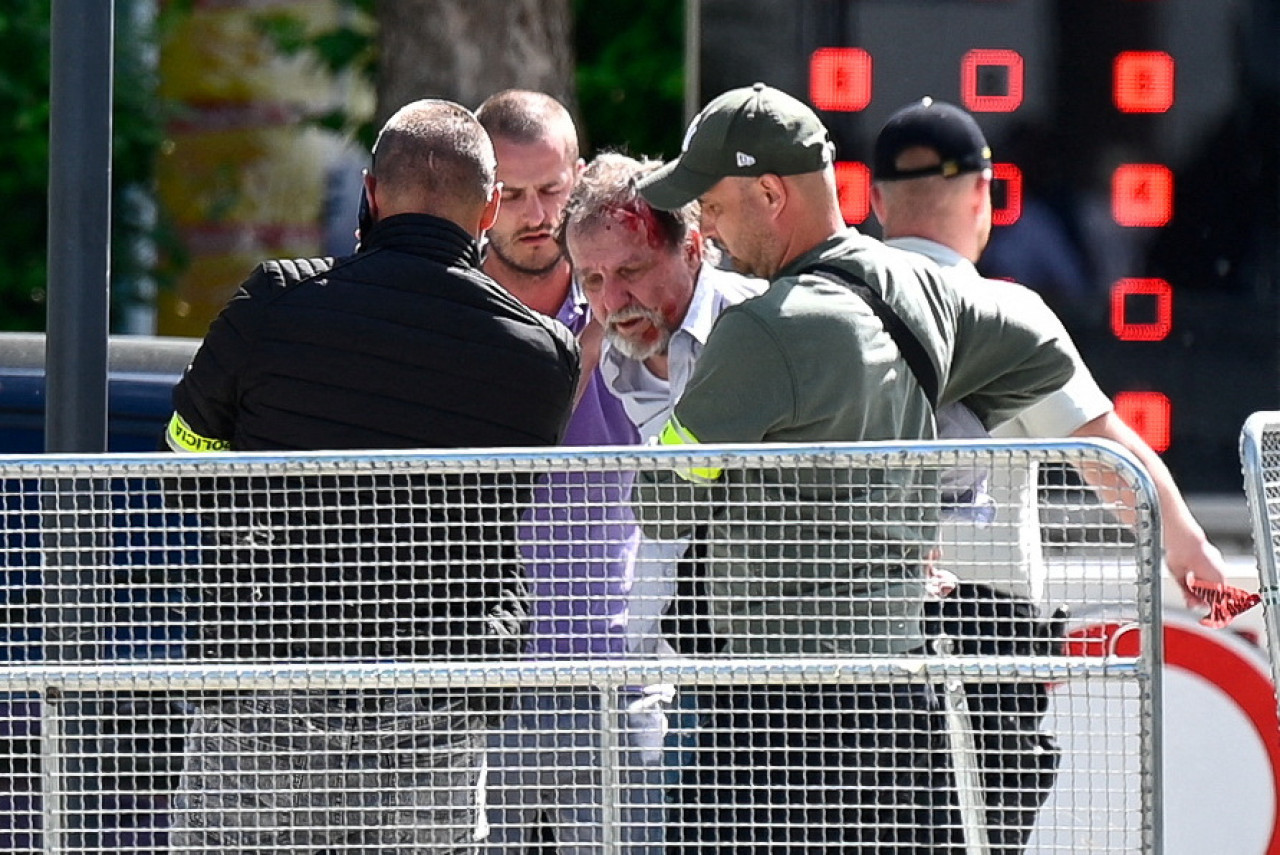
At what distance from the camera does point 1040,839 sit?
3.04 meters

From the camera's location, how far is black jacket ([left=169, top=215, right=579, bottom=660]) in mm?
3053

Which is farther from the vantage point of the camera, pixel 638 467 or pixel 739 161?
pixel 739 161

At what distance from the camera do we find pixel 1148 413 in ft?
18.1

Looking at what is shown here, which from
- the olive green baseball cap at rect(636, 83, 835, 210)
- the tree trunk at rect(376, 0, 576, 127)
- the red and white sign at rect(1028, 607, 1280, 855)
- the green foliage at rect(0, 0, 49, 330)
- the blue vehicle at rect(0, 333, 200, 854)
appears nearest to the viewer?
the blue vehicle at rect(0, 333, 200, 854)

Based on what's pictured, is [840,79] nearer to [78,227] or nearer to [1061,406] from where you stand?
[1061,406]

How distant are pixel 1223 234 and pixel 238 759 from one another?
345 cm

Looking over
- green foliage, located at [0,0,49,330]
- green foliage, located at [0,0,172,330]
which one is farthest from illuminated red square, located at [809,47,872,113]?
green foliage, located at [0,0,49,330]

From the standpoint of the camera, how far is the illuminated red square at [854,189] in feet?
17.9

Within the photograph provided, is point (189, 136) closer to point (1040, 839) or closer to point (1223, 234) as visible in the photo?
point (1223, 234)

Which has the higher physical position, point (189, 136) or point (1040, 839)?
point (189, 136)

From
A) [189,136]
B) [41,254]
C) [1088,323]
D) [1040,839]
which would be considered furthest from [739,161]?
[189,136]

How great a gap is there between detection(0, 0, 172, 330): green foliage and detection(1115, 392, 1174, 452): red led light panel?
634 centimetres

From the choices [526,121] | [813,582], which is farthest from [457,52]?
[813,582]

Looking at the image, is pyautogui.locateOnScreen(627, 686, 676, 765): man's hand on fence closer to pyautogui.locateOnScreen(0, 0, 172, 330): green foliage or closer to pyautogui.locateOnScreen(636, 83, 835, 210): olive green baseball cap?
pyautogui.locateOnScreen(636, 83, 835, 210): olive green baseball cap
